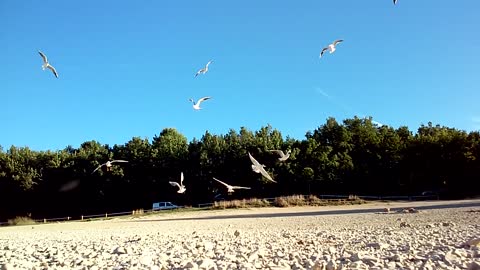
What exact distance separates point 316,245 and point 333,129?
45990 millimetres

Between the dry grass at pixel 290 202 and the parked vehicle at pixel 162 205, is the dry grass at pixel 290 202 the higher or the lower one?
the lower one

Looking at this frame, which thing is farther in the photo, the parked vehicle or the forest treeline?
the parked vehicle

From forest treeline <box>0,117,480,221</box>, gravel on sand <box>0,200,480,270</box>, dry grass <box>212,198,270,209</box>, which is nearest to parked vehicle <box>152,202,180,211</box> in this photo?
forest treeline <box>0,117,480,221</box>

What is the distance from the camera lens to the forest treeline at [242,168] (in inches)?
2069

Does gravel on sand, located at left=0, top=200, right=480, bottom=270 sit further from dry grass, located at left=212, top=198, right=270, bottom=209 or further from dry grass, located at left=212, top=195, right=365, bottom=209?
dry grass, located at left=212, top=198, right=270, bottom=209

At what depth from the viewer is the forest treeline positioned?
172 ft

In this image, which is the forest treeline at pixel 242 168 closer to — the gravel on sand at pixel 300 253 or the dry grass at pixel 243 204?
the dry grass at pixel 243 204

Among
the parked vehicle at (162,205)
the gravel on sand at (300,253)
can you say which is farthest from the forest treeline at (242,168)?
the gravel on sand at (300,253)

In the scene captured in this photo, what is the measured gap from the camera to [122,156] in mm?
64500

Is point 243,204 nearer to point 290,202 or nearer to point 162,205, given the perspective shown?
point 290,202

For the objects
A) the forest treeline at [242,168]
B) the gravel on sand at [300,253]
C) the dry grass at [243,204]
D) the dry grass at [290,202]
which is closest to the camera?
the gravel on sand at [300,253]

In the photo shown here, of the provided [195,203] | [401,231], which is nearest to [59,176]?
[195,203]

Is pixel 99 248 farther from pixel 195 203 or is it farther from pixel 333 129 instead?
pixel 333 129

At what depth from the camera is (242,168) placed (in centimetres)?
5734
